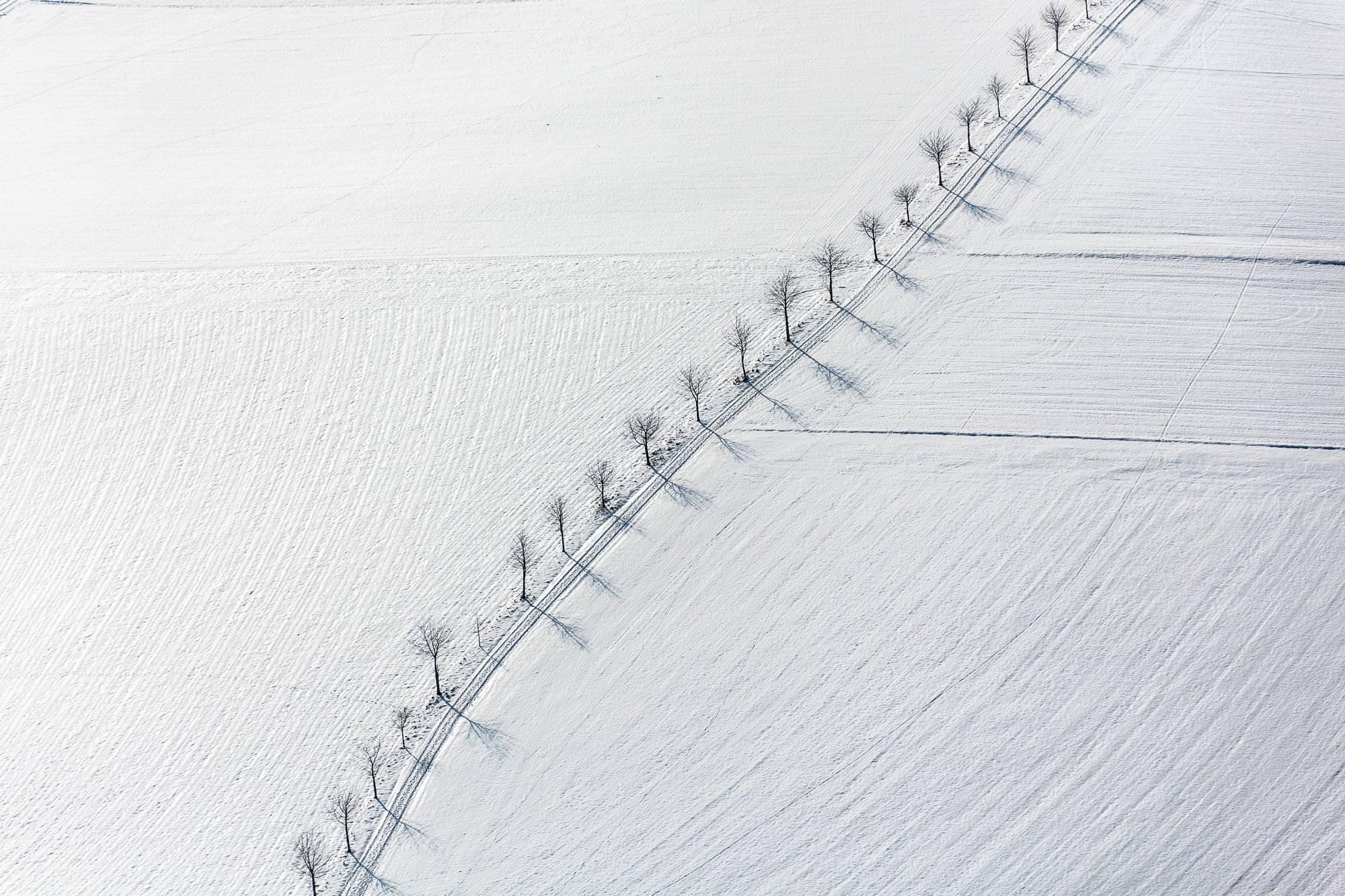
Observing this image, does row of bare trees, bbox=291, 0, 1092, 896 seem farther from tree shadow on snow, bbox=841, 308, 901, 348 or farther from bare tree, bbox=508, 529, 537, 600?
tree shadow on snow, bbox=841, 308, 901, 348

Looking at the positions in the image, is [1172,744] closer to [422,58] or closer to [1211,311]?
[1211,311]

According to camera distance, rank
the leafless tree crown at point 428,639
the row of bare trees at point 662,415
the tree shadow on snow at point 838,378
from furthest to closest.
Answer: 1. the tree shadow on snow at point 838,378
2. the leafless tree crown at point 428,639
3. the row of bare trees at point 662,415

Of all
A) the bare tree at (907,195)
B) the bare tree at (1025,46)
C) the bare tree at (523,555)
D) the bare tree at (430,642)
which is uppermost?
the bare tree at (1025,46)

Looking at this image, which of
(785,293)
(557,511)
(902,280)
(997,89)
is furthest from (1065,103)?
(557,511)

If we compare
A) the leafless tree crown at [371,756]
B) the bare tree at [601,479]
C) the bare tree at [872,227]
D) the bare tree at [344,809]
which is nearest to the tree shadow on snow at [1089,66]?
the bare tree at [872,227]

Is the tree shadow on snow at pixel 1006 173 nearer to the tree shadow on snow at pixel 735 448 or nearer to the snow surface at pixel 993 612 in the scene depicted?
the snow surface at pixel 993 612

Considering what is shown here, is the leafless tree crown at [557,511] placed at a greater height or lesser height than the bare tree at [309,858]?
greater
